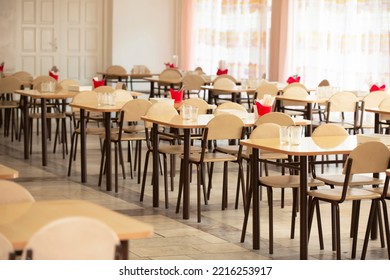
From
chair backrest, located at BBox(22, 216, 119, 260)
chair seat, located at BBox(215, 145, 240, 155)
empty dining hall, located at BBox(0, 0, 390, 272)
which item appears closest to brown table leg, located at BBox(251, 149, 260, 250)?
empty dining hall, located at BBox(0, 0, 390, 272)

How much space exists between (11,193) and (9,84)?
304 inches

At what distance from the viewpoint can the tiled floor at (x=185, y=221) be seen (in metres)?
5.83

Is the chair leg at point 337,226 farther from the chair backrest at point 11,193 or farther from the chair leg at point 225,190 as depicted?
the chair backrest at point 11,193

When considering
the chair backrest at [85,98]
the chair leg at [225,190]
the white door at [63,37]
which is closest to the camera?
the chair leg at [225,190]

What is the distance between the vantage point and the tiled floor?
5.83 meters

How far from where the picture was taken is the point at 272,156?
23.5 ft

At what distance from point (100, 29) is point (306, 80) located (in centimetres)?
531

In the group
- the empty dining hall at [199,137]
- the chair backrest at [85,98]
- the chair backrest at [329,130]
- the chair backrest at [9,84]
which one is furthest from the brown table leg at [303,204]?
the chair backrest at [9,84]

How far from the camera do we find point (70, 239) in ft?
9.61

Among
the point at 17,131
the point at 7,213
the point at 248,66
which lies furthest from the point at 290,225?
the point at 248,66

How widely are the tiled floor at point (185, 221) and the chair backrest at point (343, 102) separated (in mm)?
688

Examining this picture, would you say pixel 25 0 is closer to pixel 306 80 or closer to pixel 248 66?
pixel 248 66

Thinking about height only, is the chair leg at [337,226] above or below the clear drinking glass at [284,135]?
below

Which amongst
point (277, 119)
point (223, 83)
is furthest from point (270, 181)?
point (223, 83)
